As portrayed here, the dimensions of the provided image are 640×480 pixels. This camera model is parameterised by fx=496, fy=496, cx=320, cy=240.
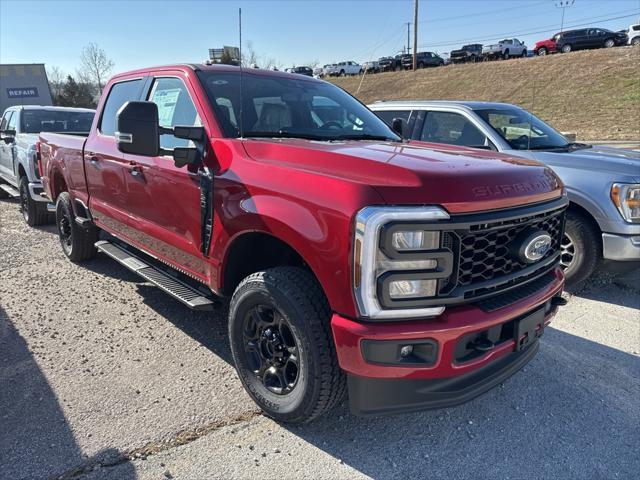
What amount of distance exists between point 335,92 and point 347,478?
9.78ft

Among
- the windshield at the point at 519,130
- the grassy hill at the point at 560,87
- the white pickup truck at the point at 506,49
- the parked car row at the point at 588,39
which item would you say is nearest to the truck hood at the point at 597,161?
the windshield at the point at 519,130

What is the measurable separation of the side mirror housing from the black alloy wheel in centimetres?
116

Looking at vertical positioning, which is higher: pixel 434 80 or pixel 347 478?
pixel 434 80

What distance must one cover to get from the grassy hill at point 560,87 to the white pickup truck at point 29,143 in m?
16.0

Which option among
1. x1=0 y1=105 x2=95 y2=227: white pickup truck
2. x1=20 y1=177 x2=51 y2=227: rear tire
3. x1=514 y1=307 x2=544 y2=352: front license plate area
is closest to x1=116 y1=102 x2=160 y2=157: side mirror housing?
x1=514 y1=307 x2=544 y2=352: front license plate area

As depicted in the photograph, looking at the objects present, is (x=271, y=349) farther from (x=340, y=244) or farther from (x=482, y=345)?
(x=482, y=345)

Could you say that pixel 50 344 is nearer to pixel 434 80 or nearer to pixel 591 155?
pixel 591 155

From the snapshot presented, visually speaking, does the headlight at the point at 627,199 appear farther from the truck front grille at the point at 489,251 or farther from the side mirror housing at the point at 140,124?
the side mirror housing at the point at 140,124

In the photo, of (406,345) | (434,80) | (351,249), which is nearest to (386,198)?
(351,249)

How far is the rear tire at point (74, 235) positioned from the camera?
5492 mm

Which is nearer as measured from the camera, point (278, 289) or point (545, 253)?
point (278, 289)

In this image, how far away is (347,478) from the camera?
2393mm

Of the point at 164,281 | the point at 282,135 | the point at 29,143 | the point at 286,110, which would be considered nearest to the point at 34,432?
the point at 164,281

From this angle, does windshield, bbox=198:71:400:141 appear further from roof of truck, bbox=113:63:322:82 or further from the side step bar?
the side step bar
